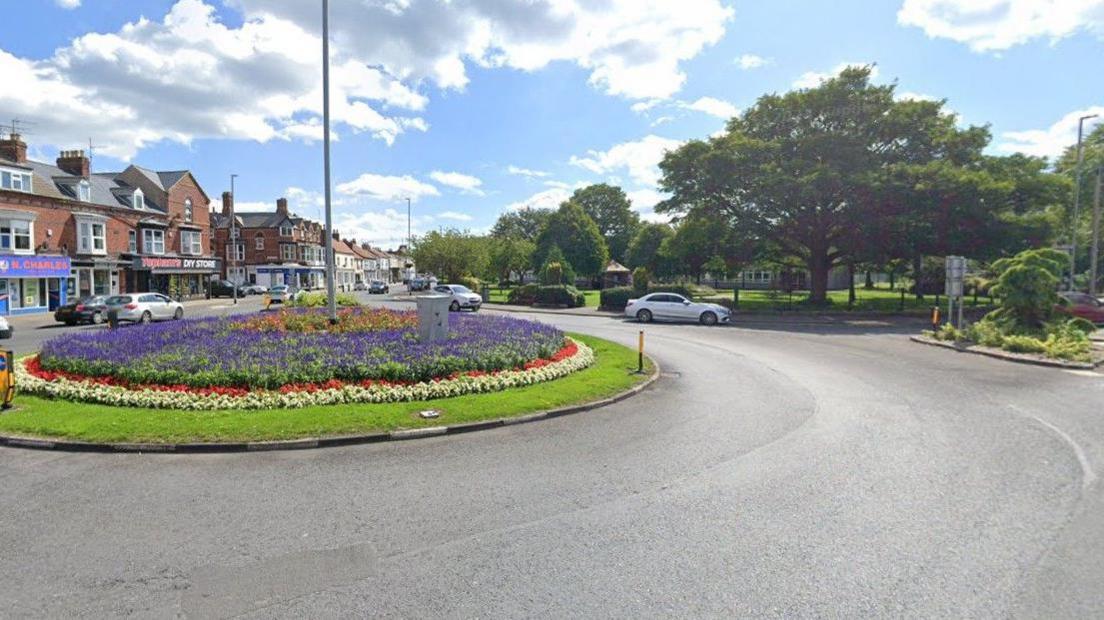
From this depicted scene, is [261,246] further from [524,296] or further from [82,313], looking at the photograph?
[82,313]

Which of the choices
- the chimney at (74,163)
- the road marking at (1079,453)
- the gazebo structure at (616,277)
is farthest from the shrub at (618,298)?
the chimney at (74,163)

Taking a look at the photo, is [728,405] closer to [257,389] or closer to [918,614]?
[918,614]

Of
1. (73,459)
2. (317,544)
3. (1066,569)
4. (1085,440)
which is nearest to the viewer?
(1066,569)

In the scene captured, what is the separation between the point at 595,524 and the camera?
→ 5.02 meters

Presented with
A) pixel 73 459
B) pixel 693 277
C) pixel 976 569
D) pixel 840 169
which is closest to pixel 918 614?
pixel 976 569

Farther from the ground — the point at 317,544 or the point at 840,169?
the point at 840,169

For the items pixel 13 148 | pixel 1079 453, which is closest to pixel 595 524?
pixel 1079 453

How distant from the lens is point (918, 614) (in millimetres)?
3645

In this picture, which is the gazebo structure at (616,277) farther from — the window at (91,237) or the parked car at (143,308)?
the window at (91,237)

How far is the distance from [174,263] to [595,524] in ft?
171

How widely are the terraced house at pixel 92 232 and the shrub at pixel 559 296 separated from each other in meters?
30.3

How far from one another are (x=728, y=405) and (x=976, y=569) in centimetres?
559

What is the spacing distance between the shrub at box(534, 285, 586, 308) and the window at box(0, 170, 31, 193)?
3259 centimetres

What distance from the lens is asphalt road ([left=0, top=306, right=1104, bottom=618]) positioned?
385cm
